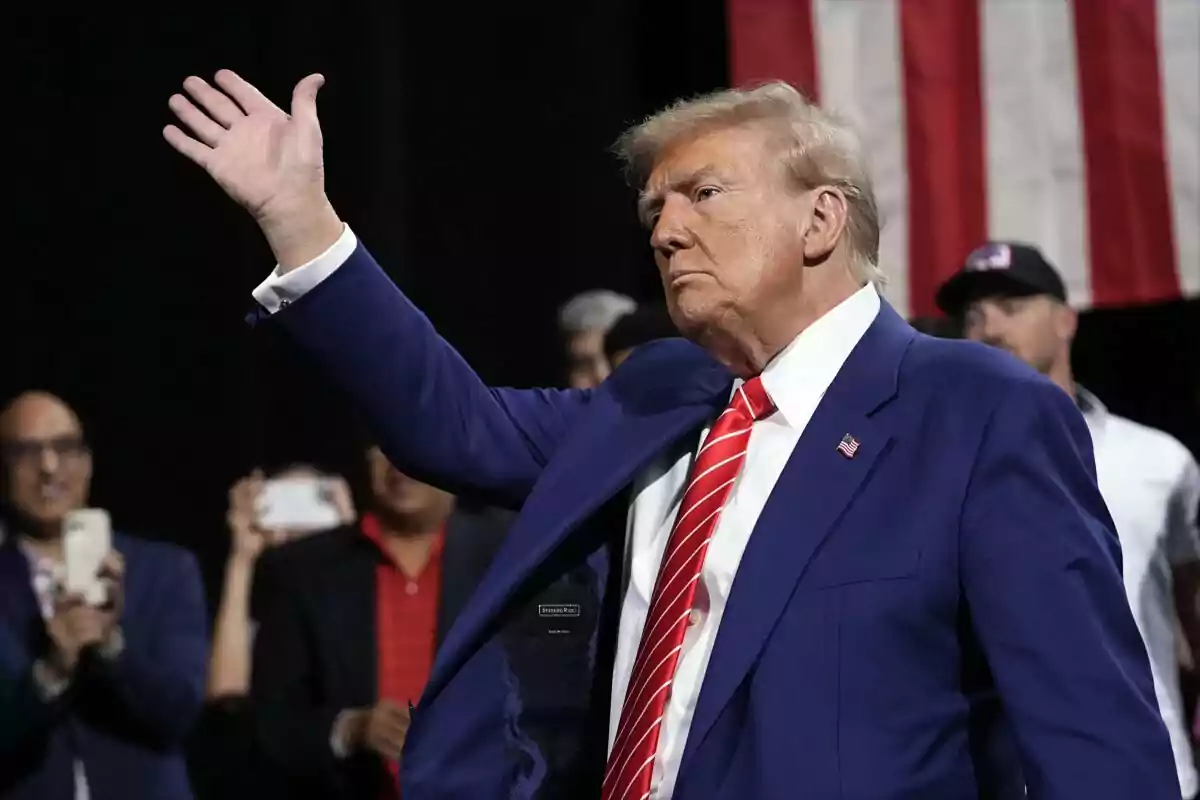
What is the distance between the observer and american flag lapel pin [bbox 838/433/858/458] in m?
1.67

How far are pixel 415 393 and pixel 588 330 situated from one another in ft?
6.63

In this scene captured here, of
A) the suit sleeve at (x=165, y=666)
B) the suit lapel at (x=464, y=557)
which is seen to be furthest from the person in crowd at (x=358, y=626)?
the suit sleeve at (x=165, y=666)

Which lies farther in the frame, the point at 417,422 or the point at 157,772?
the point at 157,772

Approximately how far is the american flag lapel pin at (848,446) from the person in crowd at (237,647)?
2465mm

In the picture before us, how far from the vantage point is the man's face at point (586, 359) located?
12.3ft

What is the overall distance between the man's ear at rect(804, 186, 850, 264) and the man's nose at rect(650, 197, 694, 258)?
0.40 feet

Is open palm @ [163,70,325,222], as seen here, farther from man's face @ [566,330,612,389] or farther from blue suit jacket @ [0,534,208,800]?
man's face @ [566,330,612,389]

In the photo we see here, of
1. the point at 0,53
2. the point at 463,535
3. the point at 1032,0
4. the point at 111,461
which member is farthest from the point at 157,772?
the point at 1032,0

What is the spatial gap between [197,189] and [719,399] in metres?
3.02

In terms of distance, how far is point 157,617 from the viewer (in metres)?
3.50

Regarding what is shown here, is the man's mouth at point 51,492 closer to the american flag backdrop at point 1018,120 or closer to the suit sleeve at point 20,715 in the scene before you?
the suit sleeve at point 20,715

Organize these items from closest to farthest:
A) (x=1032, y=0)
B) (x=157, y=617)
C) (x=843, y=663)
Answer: (x=843, y=663) → (x=157, y=617) → (x=1032, y=0)

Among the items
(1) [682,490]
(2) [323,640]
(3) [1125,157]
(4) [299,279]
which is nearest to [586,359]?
(2) [323,640]

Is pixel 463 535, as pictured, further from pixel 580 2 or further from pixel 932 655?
pixel 580 2
